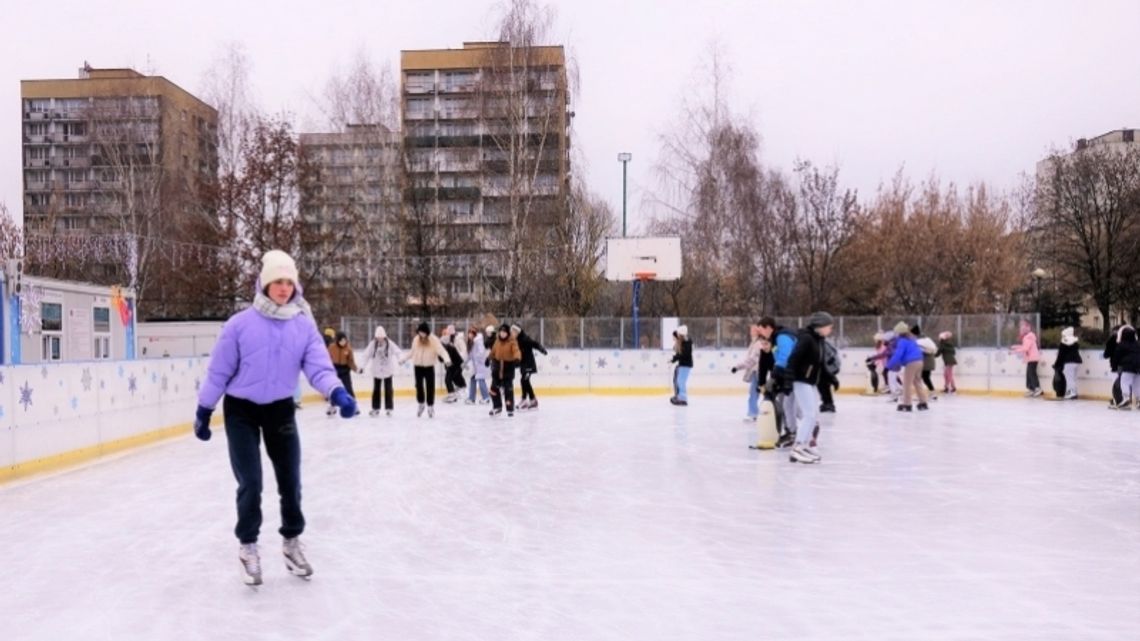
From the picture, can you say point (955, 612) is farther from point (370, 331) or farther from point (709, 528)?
point (370, 331)

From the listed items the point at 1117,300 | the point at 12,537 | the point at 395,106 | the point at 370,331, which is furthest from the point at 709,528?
the point at 1117,300

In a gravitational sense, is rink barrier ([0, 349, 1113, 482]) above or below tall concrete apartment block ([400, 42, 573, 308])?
below

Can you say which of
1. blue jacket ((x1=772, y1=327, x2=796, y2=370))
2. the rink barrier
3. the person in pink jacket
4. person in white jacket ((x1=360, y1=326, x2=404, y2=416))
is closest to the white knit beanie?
the rink barrier

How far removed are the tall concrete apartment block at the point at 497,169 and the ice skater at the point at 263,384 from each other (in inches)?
928

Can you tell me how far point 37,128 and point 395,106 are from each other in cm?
4062

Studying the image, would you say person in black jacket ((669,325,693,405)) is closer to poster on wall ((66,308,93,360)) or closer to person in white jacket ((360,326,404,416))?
person in white jacket ((360,326,404,416))

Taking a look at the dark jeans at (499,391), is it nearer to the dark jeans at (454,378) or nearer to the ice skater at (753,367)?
the dark jeans at (454,378)

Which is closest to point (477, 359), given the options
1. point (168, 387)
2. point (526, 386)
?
point (526, 386)

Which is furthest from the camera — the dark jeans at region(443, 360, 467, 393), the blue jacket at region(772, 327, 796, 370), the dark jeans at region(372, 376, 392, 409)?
the dark jeans at region(443, 360, 467, 393)

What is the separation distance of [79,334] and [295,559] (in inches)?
501

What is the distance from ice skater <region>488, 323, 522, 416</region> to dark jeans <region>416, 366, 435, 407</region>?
0.96 m

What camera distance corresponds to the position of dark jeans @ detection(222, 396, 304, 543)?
14.1 feet

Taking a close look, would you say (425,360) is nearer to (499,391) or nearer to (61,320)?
(499,391)

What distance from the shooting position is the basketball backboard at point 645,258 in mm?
26141
